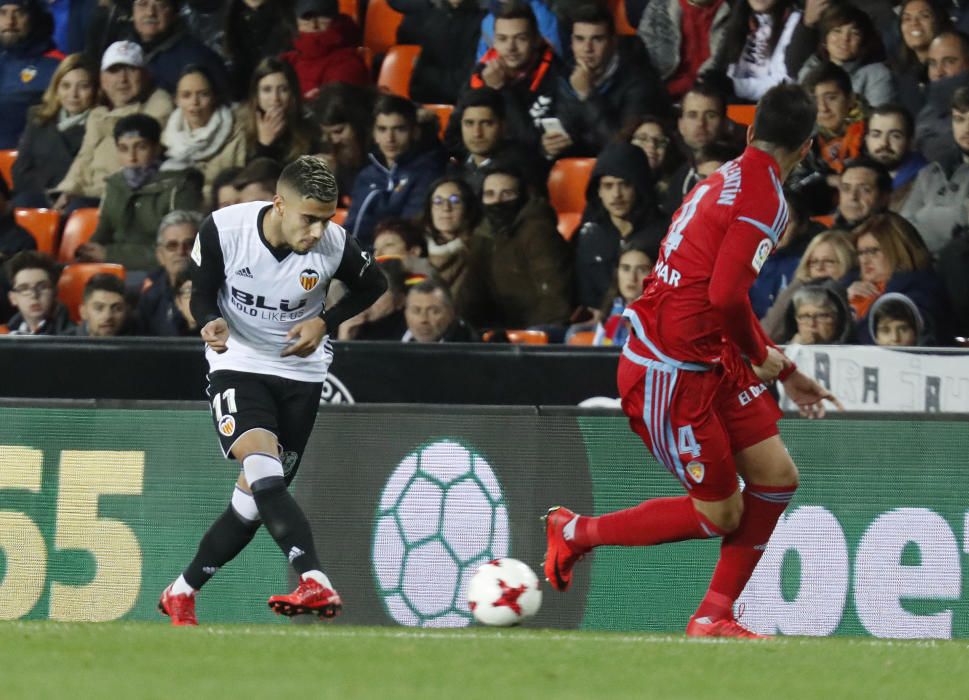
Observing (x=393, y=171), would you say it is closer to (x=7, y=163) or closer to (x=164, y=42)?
(x=164, y=42)

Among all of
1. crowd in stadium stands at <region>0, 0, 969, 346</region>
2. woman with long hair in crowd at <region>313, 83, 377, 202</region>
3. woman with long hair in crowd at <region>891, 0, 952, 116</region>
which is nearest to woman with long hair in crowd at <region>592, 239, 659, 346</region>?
crowd in stadium stands at <region>0, 0, 969, 346</region>

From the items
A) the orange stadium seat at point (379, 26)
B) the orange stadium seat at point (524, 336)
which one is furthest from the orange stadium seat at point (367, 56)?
the orange stadium seat at point (524, 336)

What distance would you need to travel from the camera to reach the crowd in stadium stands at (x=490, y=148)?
8.96 meters

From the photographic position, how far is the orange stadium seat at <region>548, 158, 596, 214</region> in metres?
10.4

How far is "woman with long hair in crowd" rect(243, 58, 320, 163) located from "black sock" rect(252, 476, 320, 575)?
185 inches

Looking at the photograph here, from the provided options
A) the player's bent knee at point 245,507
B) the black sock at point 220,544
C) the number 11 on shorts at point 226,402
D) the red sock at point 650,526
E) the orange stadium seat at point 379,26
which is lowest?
the black sock at point 220,544

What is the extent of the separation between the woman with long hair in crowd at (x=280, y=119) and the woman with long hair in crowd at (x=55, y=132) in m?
1.61

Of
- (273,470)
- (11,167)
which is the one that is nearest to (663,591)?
(273,470)

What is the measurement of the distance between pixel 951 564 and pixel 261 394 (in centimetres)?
301

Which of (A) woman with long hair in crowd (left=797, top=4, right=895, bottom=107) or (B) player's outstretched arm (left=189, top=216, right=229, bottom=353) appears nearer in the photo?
(B) player's outstretched arm (left=189, top=216, right=229, bottom=353)

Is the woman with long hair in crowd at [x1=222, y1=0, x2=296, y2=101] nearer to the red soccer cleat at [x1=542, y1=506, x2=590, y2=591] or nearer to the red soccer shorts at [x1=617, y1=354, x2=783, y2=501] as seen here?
the red soccer cleat at [x1=542, y1=506, x2=590, y2=591]

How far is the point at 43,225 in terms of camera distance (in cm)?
1127

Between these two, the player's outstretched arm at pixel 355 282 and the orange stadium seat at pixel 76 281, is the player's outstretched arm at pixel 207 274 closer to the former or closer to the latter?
the player's outstretched arm at pixel 355 282

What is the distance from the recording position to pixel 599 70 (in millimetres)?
10391
